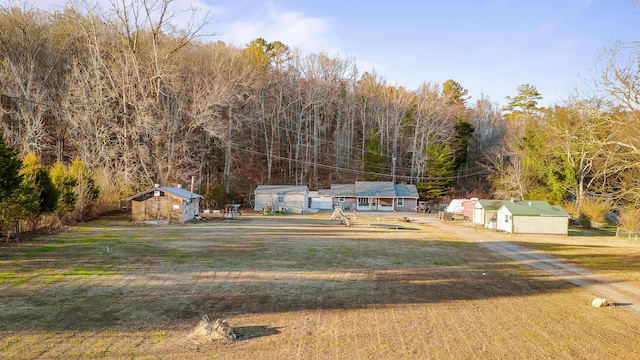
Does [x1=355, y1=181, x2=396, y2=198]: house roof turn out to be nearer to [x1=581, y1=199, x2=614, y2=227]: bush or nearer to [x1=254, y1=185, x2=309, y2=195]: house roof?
[x1=254, y1=185, x2=309, y2=195]: house roof

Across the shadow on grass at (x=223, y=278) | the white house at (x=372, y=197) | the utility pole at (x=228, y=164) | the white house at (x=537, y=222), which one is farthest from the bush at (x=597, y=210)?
the utility pole at (x=228, y=164)

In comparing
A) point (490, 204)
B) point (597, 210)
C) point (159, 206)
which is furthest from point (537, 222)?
point (159, 206)

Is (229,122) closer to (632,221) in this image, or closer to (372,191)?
(372,191)

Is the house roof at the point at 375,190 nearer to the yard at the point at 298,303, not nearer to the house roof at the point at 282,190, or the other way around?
the house roof at the point at 282,190

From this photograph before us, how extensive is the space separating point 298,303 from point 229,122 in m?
40.5

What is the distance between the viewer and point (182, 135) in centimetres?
4309

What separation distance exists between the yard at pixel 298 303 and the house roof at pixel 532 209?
1047cm

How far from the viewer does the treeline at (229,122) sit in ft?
122

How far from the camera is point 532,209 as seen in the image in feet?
99.9

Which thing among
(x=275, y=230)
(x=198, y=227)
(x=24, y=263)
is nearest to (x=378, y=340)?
(x=24, y=263)

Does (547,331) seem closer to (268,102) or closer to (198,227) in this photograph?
(198,227)

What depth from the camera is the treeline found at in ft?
122

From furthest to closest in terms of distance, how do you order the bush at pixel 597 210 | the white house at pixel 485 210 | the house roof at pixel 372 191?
the house roof at pixel 372 191
the bush at pixel 597 210
the white house at pixel 485 210

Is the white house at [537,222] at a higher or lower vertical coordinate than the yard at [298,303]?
higher
